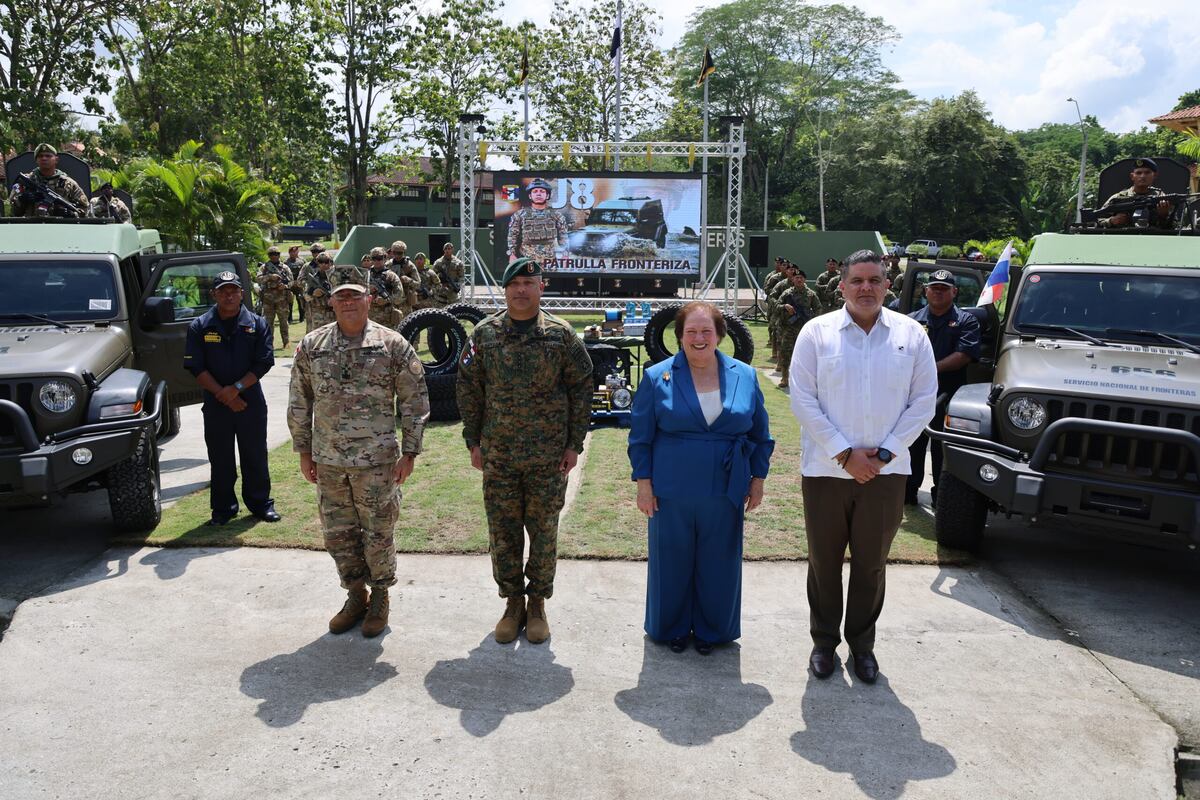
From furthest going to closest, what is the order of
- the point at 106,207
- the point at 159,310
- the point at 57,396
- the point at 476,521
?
the point at 106,207 < the point at 159,310 < the point at 476,521 < the point at 57,396

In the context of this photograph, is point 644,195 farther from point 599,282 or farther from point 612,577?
point 612,577

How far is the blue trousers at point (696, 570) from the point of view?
4.34m

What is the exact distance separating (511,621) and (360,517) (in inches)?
35.9

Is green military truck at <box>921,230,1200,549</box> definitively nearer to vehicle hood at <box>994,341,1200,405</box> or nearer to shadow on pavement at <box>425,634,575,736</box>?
vehicle hood at <box>994,341,1200,405</box>

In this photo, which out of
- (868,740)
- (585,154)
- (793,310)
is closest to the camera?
(868,740)

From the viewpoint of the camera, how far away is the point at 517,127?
35.4 metres

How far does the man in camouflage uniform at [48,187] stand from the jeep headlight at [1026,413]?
8.16 meters

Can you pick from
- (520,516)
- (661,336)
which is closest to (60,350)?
(520,516)

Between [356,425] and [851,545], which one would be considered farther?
[356,425]

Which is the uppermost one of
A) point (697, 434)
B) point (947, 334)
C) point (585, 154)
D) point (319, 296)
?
point (585, 154)

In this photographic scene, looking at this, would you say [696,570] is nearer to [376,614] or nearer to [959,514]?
[376,614]

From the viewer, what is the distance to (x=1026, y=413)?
17.9 ft

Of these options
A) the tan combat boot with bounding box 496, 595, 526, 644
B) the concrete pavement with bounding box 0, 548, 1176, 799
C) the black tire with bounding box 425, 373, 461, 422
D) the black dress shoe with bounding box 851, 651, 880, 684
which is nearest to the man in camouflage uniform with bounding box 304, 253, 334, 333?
the black tire with bounding box 425, 373, 461, 422

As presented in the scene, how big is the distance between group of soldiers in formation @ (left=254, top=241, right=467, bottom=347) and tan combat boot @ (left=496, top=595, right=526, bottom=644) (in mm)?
5269
